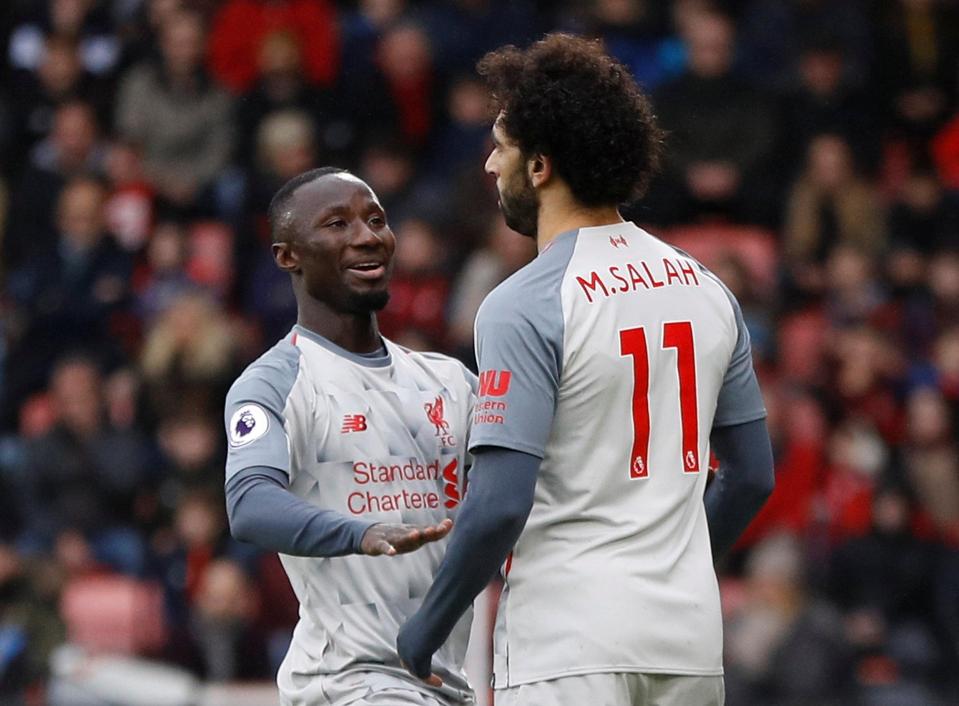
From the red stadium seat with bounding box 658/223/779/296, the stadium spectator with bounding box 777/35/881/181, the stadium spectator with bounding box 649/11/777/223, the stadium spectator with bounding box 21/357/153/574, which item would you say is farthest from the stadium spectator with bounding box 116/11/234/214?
the stadium spectator with bounding box 777/35/881/181

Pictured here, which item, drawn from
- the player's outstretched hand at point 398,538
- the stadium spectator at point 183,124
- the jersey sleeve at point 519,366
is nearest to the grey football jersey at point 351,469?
the player's outstretched hand at point 398,538

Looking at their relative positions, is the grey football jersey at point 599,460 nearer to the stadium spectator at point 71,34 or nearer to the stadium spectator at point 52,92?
the stadium spectator at point 52,92

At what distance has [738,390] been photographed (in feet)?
14.1

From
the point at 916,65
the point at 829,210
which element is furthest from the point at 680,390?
the point at 916,65

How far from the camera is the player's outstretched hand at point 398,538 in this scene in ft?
12.5

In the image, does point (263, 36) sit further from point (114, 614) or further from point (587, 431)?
point (587, 431)

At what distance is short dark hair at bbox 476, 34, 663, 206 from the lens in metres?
4.06

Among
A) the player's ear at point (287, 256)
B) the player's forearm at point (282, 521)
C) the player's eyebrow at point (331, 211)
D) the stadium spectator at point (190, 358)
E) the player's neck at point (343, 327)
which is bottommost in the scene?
the player's forearm at point (282, 521)

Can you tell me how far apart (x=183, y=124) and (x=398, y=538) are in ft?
25.3

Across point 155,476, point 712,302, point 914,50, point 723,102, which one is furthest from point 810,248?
point 712,302

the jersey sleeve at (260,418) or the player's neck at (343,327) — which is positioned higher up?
the player's neck at (343,327)

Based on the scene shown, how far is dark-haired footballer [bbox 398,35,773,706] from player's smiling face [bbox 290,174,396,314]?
50cm

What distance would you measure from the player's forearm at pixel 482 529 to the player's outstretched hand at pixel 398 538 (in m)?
0.06

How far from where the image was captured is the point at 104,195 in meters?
11.1
